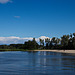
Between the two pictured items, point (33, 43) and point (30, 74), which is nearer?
point (30, 74)

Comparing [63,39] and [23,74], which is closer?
[23,74]

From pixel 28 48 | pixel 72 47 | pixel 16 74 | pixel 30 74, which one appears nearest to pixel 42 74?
pixel 30 74

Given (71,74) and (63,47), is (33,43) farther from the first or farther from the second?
(71,74)

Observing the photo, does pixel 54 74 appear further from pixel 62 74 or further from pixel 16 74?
pixel 16 74

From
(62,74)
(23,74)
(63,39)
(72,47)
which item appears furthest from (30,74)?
(63,39)

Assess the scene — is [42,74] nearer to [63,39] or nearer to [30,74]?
[30,74]

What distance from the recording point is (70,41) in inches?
7190

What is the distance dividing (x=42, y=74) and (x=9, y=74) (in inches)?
187

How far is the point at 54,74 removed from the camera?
23312 mm

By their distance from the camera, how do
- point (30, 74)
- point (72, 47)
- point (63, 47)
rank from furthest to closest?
point (63, 47) < point (72, 47) < point (30, 74)

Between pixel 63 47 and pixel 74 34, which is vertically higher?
pixel 74 34

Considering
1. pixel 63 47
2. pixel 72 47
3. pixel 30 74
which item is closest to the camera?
pixel 30 74

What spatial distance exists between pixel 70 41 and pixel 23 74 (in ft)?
539

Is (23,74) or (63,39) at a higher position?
(63,39)
